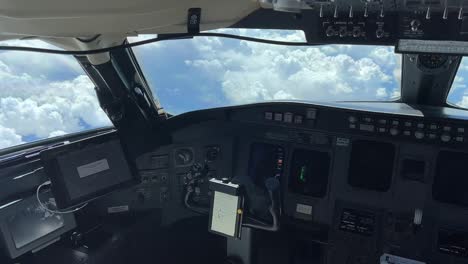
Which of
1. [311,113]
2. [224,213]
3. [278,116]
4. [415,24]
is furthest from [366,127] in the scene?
[415,24]

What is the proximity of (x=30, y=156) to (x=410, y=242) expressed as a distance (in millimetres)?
2409

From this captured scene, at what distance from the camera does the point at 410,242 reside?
299 centimetres

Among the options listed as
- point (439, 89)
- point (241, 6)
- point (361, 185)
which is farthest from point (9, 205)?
point (439, 89)

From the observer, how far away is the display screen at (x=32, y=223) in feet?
8.09

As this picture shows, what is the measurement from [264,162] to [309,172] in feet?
1.11

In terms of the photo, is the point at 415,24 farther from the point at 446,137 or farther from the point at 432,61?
the point at 446,137

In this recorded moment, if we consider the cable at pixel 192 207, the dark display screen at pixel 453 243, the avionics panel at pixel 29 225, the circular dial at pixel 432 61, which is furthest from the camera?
the cable at pixel 192 207

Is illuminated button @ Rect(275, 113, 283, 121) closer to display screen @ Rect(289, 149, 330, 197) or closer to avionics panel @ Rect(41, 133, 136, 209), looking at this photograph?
display screen @ Rect(289, 149, 330, 197)

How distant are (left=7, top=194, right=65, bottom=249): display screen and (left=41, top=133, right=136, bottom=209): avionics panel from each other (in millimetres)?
108

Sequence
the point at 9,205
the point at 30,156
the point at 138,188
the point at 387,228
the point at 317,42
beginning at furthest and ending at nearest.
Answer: the point at 138,188, the point at 387,228, the point at 30,156, the point at 9,205, the point at 317,42

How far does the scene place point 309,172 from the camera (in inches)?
127

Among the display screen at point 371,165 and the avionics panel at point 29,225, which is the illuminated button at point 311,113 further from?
the avionics panel at point 29,225

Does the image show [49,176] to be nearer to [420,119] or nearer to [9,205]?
[9,205]

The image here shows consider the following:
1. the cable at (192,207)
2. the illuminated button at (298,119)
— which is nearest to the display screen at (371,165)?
the illuminated button at (298,119)
